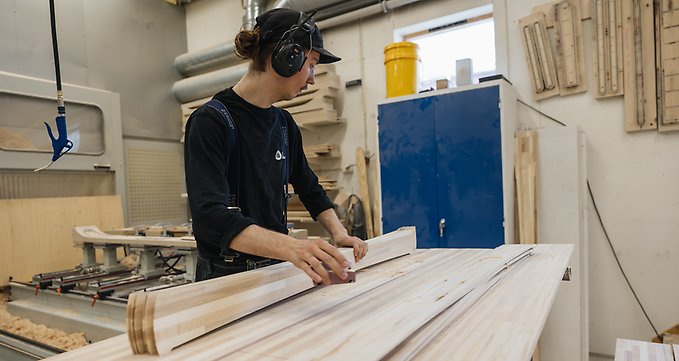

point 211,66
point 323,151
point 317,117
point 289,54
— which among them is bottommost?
point 323,151

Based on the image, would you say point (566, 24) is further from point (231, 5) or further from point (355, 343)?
point (231, 5)

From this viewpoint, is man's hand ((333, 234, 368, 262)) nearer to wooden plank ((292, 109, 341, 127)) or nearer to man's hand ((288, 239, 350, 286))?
man's hand ((288, 239, 350, 286))

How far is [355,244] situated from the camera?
1.31 meters

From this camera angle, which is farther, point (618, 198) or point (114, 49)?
point (114, 49)

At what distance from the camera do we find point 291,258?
92cm

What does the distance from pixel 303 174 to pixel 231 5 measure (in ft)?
13.4

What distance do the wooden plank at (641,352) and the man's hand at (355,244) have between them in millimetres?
1332

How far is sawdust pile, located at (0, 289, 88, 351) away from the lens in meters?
2.65

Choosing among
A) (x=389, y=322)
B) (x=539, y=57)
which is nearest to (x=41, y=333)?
(x=389, y=322)

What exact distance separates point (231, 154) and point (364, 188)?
2.69 meters

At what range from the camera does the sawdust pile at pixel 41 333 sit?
2649mm

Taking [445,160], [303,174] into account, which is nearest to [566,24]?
[445,160]

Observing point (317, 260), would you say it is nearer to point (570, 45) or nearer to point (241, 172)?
point (241, 172)

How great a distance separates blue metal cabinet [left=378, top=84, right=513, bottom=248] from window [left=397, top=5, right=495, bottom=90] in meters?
0.55
